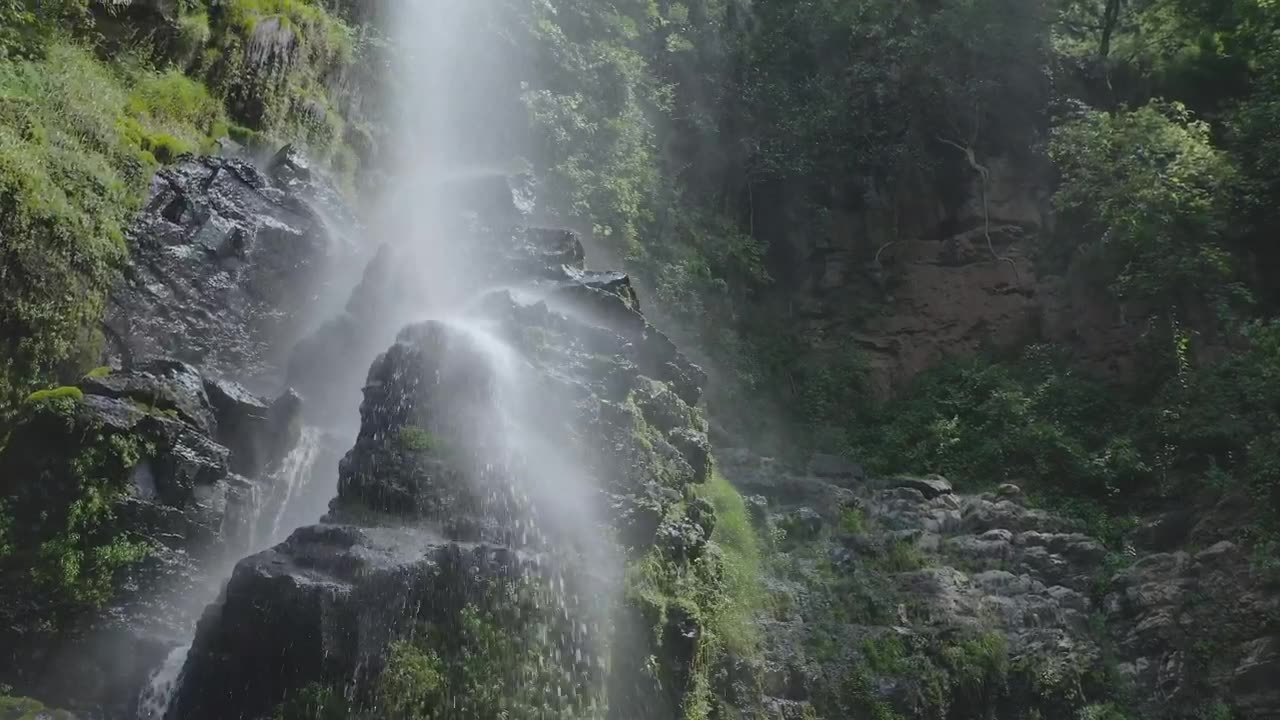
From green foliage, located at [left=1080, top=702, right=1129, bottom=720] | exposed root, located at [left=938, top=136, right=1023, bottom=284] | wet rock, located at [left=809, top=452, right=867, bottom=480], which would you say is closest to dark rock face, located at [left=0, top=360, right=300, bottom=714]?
wet rock, located at [left=809, top=452, right=867, bottom=480]

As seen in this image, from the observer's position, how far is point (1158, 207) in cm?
1617

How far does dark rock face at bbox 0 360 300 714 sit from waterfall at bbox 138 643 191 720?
0.54ft

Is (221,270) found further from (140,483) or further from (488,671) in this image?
(488,671)

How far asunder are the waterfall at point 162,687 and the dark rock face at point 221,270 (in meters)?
4.22

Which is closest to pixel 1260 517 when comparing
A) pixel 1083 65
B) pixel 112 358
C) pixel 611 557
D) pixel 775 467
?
pixel 775 467

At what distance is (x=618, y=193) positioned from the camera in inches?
750

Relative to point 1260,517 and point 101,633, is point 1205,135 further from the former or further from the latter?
point 101,633

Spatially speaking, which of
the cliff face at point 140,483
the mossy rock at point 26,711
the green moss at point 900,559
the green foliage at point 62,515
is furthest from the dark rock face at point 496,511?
the green moss at point 900,559

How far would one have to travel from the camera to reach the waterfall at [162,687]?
8.93m

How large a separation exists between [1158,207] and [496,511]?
13.3 m

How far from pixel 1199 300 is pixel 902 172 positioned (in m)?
7.40

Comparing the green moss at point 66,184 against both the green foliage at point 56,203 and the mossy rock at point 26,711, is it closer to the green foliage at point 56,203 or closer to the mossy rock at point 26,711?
the green foliage at point 56,203

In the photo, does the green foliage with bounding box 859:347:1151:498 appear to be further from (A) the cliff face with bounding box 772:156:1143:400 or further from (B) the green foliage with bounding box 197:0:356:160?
(B) the green foliage with bounding box 197:0:356:160

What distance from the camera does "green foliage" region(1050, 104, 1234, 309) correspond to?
1590 cm
